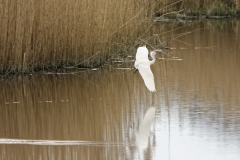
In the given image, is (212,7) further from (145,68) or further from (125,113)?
(125,113)

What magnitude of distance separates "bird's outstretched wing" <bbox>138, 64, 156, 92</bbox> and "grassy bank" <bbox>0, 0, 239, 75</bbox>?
2.45 meters

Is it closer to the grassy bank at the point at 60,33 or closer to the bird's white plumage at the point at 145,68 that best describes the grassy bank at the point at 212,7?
the grassy bank at the point at 60,33

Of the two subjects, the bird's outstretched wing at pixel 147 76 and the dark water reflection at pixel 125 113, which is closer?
the dark water reflection at pixel 125 113

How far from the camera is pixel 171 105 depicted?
7.38m

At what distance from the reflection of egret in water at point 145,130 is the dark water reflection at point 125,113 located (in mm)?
46

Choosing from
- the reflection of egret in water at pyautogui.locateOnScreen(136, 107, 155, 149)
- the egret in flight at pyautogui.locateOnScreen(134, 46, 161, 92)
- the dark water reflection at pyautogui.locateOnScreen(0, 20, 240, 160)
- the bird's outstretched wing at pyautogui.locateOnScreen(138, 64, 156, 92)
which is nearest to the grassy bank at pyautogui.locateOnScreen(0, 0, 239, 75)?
the dark water reflection at pyautogui.locateOnScreen(0, 20, 240, 160)

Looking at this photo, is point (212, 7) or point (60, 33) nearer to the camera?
point (60, 33)

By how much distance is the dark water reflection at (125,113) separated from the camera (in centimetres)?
557

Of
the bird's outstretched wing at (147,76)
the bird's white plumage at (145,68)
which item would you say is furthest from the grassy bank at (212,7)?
the bird's outstretched wing at (147,76)

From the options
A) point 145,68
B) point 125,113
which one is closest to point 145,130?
point 125,113

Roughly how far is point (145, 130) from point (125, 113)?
828 mm

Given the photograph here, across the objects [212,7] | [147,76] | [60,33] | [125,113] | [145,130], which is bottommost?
[145,130]

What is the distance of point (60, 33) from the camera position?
9.83 meters

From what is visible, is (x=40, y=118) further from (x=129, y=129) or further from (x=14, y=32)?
(x=14, y=32)
